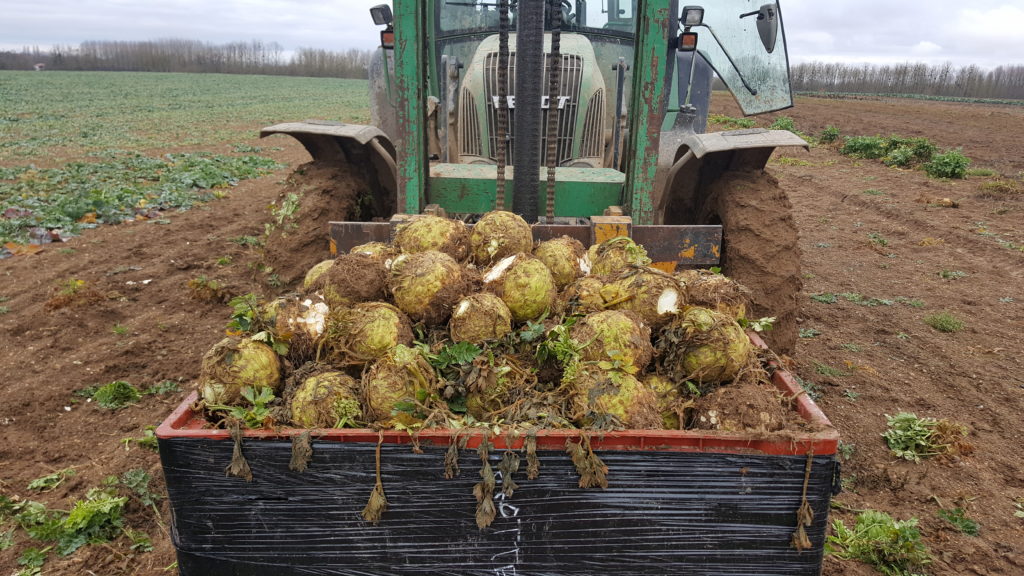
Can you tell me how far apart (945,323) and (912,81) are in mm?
59901

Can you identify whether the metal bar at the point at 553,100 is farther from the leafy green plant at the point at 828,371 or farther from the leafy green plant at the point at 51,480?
the leafy green plant at the point at 51,480

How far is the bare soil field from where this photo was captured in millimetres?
3695

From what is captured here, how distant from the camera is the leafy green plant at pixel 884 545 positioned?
125 inches

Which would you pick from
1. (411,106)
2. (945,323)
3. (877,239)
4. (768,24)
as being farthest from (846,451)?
(877,239)

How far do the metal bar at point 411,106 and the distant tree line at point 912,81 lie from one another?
186ft

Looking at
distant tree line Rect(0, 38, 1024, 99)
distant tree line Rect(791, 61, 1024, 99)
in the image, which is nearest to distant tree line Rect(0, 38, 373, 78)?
distant tree line Rect(0, 38, 1024, 99)

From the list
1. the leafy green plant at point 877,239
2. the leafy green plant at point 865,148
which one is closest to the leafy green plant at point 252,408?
the leafy green plant at point 877,239

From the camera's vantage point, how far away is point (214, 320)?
629cm

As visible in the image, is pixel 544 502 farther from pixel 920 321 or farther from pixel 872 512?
pixel 920 321

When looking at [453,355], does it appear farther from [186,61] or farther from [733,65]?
[186,61]

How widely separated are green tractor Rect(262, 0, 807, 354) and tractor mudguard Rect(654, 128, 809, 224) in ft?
0.04

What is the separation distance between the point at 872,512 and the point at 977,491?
93cm

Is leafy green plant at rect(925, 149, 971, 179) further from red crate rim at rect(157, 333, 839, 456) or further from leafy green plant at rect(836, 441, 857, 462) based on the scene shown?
red crate rim at rect(157, 333, 839, 456)

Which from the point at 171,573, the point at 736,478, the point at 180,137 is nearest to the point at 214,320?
the point at 171,573
